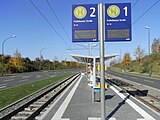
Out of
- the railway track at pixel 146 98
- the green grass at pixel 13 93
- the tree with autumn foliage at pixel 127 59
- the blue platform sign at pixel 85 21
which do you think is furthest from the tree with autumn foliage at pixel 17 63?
the blue platform sign at pixel 85 21

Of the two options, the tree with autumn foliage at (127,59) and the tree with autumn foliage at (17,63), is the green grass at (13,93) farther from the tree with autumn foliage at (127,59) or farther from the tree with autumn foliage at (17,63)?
the tree with autumn foliage at (127,59)

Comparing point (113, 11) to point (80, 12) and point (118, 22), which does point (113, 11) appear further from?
point (80, 12)

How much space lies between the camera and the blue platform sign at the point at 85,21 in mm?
10633

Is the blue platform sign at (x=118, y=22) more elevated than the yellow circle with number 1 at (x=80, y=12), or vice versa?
the yellow circle with number 1 at (x=80, y=12)

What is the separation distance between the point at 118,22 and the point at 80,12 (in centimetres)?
138

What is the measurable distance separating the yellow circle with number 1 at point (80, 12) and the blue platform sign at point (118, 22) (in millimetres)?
991

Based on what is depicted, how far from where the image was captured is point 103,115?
9.38m

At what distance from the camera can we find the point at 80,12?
10.7 meters

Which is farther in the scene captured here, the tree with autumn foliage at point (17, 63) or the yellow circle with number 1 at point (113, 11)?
the tree with autumn foliage at point (17, 63)

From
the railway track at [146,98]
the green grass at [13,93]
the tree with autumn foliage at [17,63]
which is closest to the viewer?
the railway track at [146,98]

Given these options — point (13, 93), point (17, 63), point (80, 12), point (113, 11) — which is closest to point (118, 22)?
point (113, 11)

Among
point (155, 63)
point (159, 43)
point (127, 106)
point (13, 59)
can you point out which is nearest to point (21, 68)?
point (13, 59)

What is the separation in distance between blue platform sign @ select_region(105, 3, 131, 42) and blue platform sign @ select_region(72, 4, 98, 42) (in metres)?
0.77

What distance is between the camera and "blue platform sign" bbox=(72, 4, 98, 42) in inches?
419
